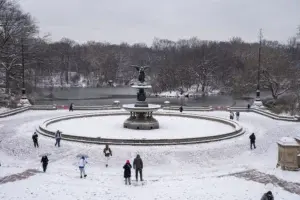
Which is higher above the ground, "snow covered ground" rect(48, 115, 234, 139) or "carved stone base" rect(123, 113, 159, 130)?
"carved stone base" rect(123, 113, 159, 130)

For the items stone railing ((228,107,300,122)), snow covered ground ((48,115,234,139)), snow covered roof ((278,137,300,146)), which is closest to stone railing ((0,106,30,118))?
snow covered ground ((48,115,234,139))

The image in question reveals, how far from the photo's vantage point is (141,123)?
2920cm

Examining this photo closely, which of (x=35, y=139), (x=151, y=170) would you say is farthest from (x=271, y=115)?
(x=35, y=139)

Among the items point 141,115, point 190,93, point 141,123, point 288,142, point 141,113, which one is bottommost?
point 190,93

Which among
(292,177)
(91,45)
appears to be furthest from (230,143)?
(91,45)

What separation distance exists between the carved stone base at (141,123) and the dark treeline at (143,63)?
11.1 metres

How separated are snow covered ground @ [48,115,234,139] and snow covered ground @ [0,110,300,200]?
1716 mm

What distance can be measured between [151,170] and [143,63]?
23.9m

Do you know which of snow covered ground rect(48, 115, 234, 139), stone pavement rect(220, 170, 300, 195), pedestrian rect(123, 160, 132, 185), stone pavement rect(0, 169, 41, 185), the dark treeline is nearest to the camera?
stone pavement rect(220, 170, 300, 195)

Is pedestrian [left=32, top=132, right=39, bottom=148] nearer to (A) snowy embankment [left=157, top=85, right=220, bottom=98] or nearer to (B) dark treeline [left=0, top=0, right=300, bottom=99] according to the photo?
(B) dark treeline [left=0, top=0, right=300, bottom=99]

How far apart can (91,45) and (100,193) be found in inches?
6449

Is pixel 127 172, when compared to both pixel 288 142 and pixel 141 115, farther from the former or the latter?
pixel 141 115

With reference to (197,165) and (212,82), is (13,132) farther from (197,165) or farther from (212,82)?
(212,82)

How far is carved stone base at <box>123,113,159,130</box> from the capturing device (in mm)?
29156
